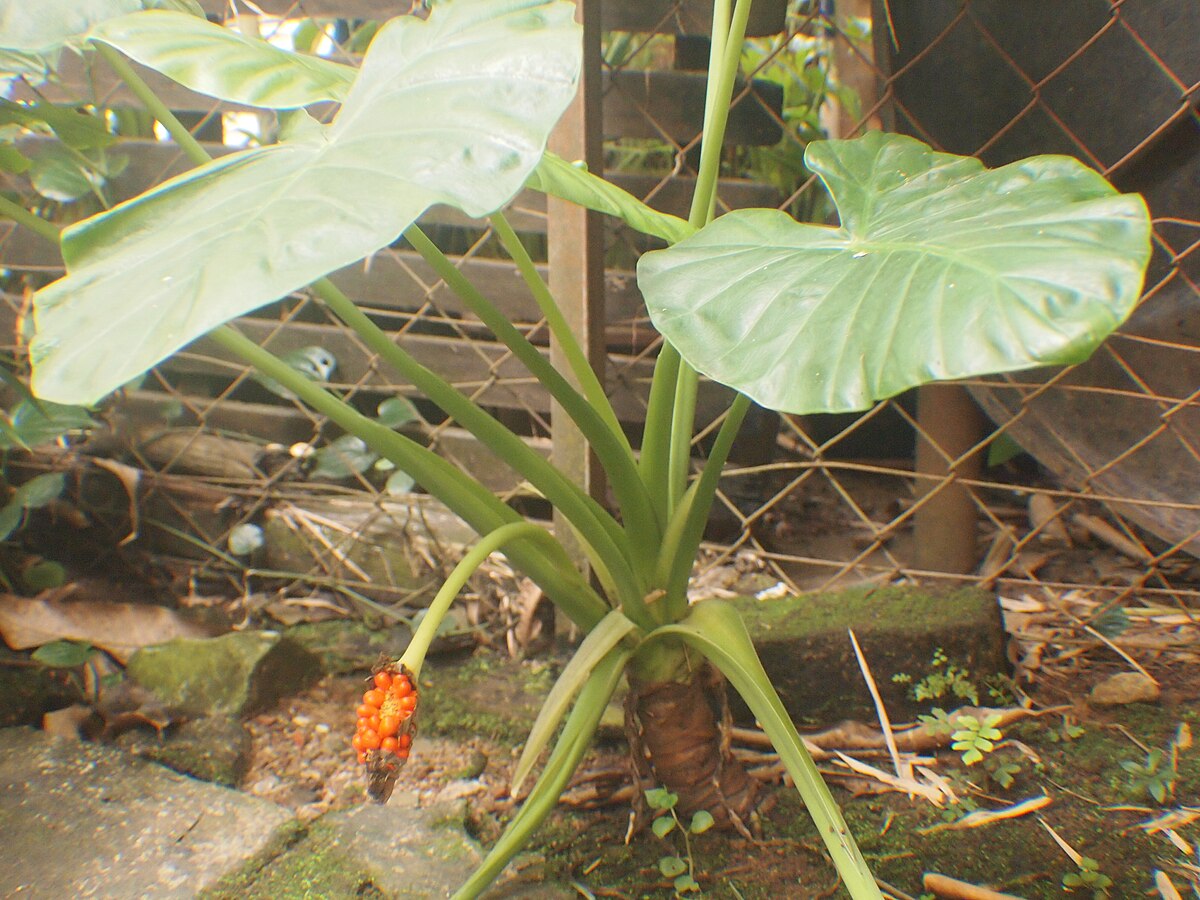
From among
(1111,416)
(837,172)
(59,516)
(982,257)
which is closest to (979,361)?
(982,257)

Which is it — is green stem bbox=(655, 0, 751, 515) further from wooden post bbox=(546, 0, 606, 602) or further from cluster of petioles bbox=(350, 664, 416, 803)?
cluster of petioles bbox=(350, 664, 416, 803)

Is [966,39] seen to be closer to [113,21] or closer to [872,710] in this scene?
[872,710]

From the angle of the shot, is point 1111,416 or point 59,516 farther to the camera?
point 59,516

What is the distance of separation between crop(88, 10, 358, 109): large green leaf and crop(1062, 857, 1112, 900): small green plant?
39.3 inches

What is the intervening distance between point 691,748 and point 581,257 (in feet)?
2.21

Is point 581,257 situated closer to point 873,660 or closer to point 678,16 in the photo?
point 678,16

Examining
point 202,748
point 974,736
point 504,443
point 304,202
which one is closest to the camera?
point 304,202

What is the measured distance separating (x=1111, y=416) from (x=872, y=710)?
57 centimetres

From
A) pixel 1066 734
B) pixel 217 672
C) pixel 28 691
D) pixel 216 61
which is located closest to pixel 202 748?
pixel 217 672

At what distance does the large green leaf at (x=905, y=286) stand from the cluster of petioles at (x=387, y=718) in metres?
0.28

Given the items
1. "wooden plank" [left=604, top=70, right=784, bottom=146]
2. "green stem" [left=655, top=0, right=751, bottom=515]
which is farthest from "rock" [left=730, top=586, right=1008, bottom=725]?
"wooden plank" [left=604, top=70, right=784, bottom=146]

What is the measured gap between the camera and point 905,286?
541mm

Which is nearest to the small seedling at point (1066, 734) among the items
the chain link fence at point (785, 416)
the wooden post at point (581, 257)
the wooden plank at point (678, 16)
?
the chain link fence at point (785, 416)

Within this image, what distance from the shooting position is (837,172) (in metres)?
0.77
